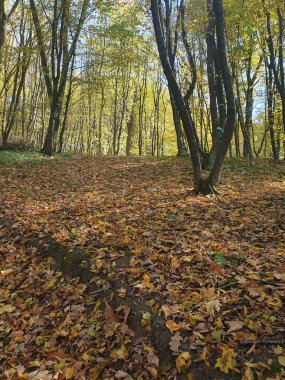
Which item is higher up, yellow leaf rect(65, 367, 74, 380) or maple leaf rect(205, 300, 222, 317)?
maple leaf rect(205, 300, 222, 317)

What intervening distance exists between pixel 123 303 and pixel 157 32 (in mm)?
6319

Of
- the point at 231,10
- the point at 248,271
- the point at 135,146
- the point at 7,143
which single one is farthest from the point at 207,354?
the point at 135,146

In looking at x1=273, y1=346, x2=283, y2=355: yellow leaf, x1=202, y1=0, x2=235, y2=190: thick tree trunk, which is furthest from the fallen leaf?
x1=202, y1=0, x2=235, y2=190: thick tree trunk

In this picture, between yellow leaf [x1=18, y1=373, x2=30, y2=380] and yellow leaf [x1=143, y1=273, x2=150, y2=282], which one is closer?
yellow leaf [x1=18, y1=373, x2=30, y2=380]

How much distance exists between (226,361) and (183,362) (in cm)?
39

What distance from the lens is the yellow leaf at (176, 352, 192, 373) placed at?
2910mm

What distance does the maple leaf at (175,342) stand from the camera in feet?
10.1

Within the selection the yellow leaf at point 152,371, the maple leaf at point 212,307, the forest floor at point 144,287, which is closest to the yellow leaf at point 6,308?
the forest floor at point 144,287

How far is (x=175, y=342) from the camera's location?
3145mm

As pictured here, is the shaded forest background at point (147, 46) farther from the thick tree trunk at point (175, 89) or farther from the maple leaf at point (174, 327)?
the maple leaf at point (174, 327)

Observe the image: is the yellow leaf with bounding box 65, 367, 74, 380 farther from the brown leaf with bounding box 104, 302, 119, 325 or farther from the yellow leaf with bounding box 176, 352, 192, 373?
the yellow leaf with bounding box 176, 352, 192, 373

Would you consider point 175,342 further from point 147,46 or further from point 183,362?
point 147,46

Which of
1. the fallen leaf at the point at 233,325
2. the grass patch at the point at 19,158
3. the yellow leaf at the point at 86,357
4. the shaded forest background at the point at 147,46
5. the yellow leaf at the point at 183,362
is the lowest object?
the yellow leaf at the point at 86,357

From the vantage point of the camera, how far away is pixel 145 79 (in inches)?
1094
